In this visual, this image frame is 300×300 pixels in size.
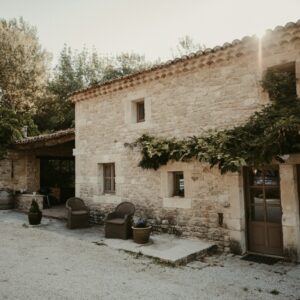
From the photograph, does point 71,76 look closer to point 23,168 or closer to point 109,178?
point 23,168

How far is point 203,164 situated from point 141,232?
2205 mm

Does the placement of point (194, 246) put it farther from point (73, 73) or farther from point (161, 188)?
point (73, 73)

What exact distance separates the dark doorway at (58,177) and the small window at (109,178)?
5.43 m

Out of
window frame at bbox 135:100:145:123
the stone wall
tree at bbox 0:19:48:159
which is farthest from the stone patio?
tree at bbox 0:19:48:159

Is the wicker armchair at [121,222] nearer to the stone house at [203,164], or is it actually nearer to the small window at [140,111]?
the stone house at [203,164]

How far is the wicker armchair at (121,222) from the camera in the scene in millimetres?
8008

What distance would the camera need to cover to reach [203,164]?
24.5 ft

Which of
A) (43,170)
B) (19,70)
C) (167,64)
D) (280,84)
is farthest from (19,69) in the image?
(280,84)

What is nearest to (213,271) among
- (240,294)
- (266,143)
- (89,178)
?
(240,294)

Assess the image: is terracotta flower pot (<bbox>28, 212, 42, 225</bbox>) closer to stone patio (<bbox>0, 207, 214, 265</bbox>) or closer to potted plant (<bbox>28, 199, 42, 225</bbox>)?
potted plant (<bbox>28, 199, 42, 225</bbox>)

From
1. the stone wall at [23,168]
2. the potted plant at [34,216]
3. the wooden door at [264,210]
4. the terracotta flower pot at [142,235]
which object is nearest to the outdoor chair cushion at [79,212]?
the potted plant at [34,216]

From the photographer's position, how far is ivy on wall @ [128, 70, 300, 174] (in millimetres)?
5820

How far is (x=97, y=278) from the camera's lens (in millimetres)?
5379

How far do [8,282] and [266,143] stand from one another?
5.12 metres
